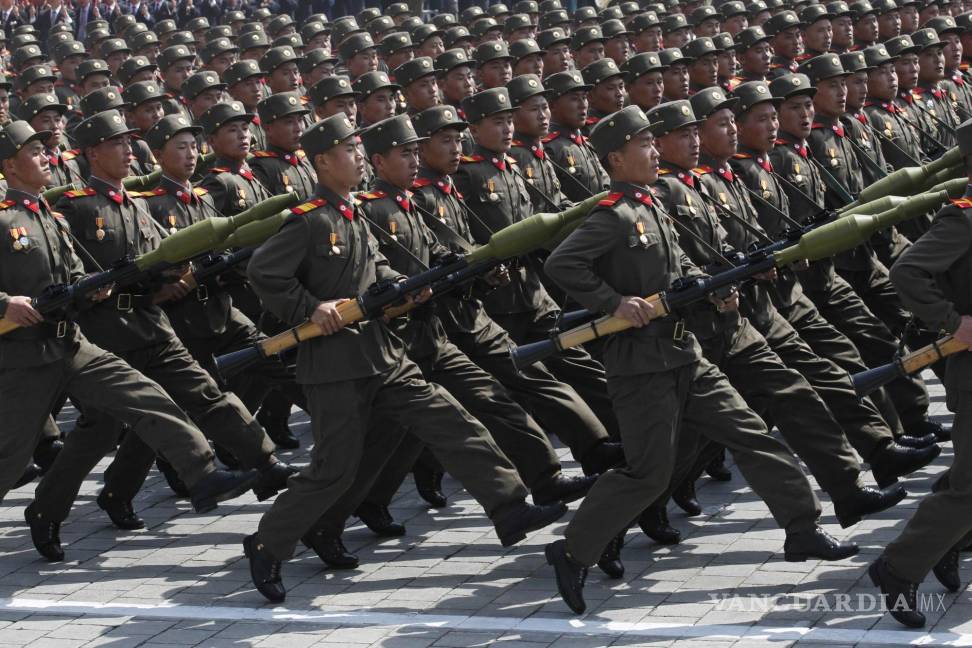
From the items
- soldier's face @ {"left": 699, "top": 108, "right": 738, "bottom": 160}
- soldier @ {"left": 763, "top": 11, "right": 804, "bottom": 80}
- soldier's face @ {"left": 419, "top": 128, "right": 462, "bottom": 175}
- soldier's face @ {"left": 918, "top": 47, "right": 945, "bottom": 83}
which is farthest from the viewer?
soldier @ {"left": 763, "top": 11, "right": 804, "bottom": 80}

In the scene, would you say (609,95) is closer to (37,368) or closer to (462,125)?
(462,125)

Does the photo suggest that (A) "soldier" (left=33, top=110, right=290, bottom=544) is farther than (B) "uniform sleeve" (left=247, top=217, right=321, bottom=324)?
Yes

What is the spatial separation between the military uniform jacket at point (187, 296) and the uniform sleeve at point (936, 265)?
4063mm

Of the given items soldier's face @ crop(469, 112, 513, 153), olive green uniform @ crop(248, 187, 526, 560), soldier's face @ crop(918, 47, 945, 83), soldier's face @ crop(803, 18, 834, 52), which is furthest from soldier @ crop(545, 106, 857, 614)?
soldier's face @ crop(803, 18, 834, 52)

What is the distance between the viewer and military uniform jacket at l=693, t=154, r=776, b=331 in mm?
8528

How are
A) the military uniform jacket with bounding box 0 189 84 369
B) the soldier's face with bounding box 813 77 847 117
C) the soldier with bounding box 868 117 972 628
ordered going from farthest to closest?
the soldier's face with bounding box 813 77 847 117, the military uniform jacket with bounding box 0 189 84 369, the soldier with bounding box 868 117 972 628

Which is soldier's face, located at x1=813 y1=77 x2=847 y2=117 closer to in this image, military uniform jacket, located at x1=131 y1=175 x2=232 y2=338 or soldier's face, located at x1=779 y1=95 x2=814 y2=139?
soldier's face, located at x1=779 y1=95 x2=814 y2=139

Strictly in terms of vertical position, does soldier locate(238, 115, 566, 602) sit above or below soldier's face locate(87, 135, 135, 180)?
below

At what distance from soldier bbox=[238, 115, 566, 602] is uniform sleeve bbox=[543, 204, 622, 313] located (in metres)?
0.83

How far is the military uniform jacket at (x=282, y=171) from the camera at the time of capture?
11.0 metres

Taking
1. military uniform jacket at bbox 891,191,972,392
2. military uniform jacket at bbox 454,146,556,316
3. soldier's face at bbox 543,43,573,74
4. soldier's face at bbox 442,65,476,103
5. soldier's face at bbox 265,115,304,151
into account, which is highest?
soldier's face at bbox 543,43,573,74

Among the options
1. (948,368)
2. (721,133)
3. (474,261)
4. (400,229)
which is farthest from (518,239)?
(948,368)

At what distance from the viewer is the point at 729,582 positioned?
7.72 m

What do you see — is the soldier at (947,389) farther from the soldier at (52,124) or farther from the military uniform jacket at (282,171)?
the soldier at (52,124)
